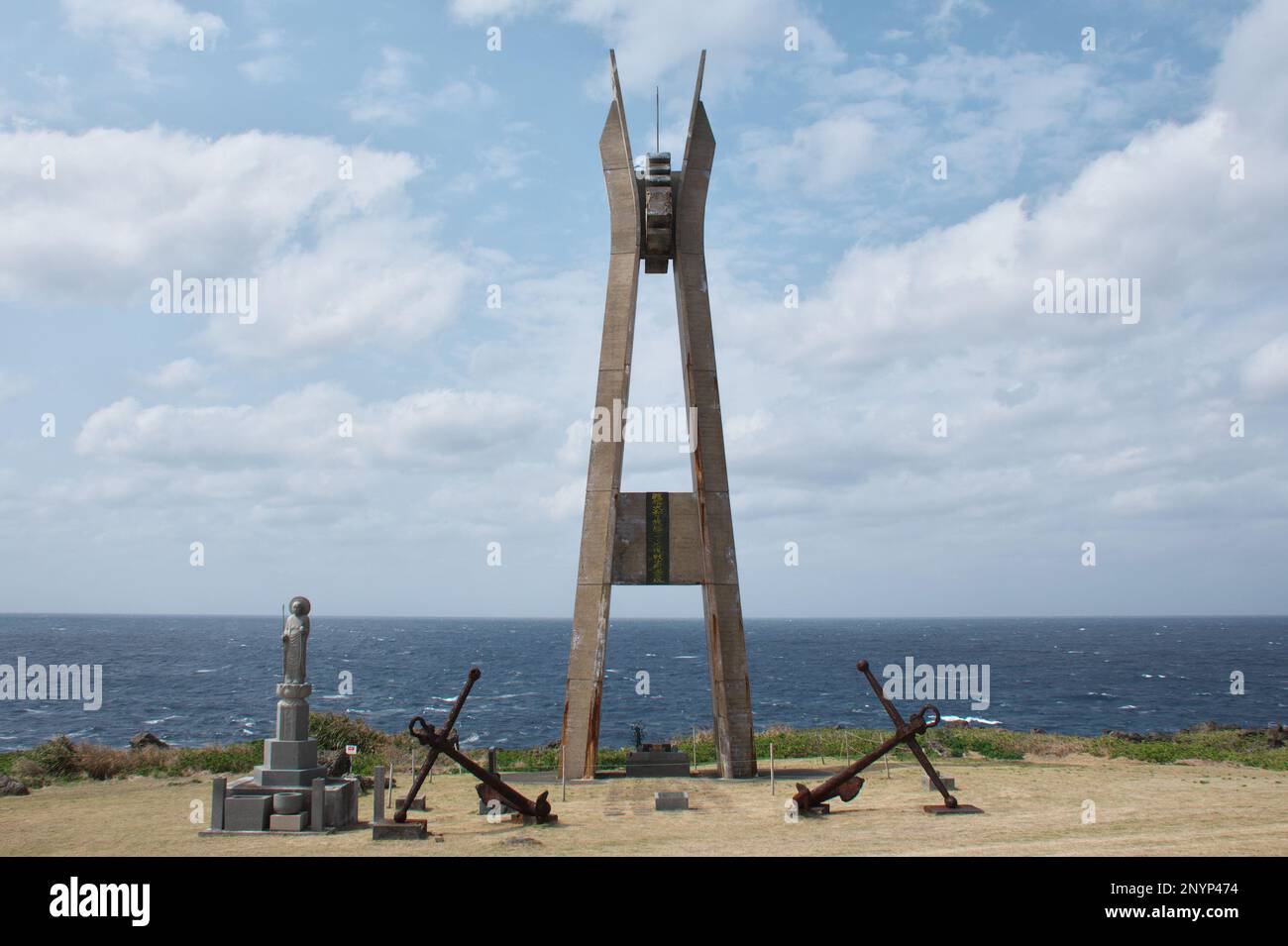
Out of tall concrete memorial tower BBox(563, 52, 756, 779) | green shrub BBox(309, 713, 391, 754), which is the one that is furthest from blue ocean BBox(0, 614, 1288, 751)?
tall concrete memorial tower BBox(563, 52, 756, 779)

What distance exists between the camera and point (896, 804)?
17984mm

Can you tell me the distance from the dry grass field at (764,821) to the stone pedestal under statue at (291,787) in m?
0.38

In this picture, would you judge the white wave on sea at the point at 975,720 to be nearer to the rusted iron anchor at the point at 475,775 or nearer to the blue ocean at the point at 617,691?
the blue ocean at the point at 617,691

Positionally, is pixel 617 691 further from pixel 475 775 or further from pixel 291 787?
pixel 291 787

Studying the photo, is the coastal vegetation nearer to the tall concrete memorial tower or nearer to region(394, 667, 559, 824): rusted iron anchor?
the tall concrete memorial tower

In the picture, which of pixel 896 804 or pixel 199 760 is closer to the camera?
pixel 896 804

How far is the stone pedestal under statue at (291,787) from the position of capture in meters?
15.4

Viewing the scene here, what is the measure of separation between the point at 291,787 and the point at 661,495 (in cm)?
1079

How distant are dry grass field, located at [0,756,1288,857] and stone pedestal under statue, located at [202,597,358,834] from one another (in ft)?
1.26

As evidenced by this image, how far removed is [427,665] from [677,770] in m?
88.2

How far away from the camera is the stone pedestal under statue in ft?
50.5

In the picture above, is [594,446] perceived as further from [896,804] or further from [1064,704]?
[1064,704]

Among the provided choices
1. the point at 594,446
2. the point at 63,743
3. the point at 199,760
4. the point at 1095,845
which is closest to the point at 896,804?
the point at 1095,845

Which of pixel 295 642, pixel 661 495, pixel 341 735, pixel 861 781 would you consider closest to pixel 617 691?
pixel 341 735
